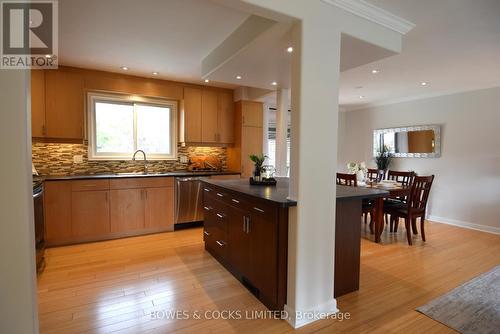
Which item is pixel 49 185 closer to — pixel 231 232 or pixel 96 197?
pixel 96 197

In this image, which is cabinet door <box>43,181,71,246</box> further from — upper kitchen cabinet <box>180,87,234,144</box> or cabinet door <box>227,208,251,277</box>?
cabinet door <box>227,208,251,277</box>

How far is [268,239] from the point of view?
2105 millimetres

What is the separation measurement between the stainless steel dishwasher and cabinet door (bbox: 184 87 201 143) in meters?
0.84

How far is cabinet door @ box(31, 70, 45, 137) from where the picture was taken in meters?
3.57

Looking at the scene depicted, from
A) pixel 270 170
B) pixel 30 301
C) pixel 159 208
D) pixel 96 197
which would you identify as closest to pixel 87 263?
pixel 96 197

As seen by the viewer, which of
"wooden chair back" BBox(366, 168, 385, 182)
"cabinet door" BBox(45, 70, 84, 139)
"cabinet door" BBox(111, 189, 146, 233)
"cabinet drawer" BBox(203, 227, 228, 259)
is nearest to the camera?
"cabinet drawer" BBox(203, 227, 228, 259)

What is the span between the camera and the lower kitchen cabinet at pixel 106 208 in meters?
3.49

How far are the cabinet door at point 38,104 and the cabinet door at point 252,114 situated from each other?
10.1ft

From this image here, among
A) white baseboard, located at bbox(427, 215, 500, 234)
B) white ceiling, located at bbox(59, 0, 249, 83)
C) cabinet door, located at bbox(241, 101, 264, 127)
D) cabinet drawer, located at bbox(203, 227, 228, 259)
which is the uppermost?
white ceiling, located at bbox(59, 0, 249, 83)

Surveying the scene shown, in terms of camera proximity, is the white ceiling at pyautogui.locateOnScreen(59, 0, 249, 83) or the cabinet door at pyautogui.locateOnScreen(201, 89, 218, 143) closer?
the white ceiling at pyautogui.locateOnScreen(59, 0, 249, 83)

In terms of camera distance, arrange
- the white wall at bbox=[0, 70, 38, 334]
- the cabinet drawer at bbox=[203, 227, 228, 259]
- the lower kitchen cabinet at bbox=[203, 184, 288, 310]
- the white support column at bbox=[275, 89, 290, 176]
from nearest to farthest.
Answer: the white wall at bbox=[0, 70, 38, 334]
the lower kitchen cabinet at bbox=[203, 184, 288, 310]
the cabinet drawer at bbox=[203, 227, 228, 259]
the white support column at bbox=[275, 89, 290, 176]

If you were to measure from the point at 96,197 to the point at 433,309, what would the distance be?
13.4ft

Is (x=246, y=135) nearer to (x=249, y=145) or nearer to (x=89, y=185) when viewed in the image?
(x=249, y=145)

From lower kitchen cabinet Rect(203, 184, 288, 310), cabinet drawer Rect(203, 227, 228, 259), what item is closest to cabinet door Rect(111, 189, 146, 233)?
cabinet drawer Rect(203, 227, 228, 259)
